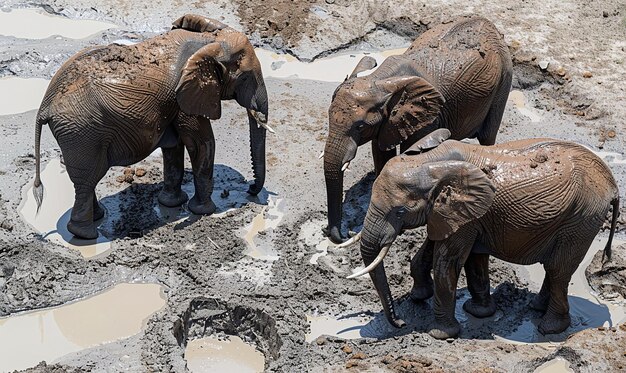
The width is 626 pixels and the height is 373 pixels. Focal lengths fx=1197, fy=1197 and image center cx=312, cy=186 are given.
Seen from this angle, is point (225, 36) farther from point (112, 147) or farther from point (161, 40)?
point (112, 147)

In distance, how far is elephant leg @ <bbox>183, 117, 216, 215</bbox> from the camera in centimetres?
1314

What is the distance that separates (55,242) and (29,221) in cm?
51

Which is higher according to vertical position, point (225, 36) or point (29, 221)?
point (225, 36)

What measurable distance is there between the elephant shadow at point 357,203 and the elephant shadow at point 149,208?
0.95 meters

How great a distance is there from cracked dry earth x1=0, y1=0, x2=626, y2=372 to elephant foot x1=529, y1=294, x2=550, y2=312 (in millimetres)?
154

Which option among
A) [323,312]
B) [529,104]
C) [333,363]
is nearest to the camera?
[333,363]

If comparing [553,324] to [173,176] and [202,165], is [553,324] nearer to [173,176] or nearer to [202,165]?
[202,165]

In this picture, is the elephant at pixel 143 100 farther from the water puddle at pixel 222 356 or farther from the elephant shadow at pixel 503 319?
the elephant shadow at pixel 503 319

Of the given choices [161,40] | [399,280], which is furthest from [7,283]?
[399,280]

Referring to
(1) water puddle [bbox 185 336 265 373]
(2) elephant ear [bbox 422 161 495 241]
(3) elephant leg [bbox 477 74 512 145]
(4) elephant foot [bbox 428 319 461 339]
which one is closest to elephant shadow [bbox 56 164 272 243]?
(1) water puddle [bbox 185 336 265 373]

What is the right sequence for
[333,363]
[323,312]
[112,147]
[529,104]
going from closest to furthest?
1. [333,363]
2. [323,312]
3. [112,147]
4. [529,104]

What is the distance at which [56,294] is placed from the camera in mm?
11930

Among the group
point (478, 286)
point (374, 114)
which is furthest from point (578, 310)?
point (374, 114)

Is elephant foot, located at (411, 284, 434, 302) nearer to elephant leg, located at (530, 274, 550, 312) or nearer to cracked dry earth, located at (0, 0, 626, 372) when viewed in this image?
cracked dry earth, located at (0, 0, 626, 372)
